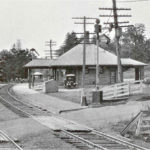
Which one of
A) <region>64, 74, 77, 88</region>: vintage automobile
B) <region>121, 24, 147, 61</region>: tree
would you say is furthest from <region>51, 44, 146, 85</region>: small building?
<region>121, 24, 147, 61</region>: tree

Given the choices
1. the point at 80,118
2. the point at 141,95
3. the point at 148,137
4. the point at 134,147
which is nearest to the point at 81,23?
the point at 141,95

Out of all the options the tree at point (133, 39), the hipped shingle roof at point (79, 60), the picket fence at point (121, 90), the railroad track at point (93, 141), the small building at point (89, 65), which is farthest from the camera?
the tree at point (133, 39)

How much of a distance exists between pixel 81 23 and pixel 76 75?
20.2m

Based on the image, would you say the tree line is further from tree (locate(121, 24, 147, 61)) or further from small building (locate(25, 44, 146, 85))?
small building (locate(25, 44, 146, 85))

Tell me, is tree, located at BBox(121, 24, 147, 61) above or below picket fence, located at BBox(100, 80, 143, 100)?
above

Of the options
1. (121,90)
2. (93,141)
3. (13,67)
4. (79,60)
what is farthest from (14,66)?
(93,141)

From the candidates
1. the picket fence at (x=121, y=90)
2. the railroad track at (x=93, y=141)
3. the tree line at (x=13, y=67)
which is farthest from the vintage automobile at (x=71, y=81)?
the tree line at (x=13, y=67)

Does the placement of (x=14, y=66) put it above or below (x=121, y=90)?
above

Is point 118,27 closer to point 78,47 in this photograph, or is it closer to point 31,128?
point 31,128

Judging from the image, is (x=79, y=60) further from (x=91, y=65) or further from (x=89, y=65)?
(x=91, y=65)

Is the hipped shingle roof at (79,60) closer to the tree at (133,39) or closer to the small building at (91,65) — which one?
the small building at (91,65)

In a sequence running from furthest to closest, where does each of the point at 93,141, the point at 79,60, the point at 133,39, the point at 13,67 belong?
the point at 133,39 → the point at 13,67 → the point at 79,60 → the point at 93,141

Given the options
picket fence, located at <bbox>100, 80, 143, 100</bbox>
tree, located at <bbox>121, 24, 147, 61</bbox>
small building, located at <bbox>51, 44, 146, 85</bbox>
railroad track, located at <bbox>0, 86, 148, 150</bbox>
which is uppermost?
tree, located at <bbox>121, 24, 147, 61</bbox>

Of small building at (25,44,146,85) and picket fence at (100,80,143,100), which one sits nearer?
picket fence at (100,80,143,100)
